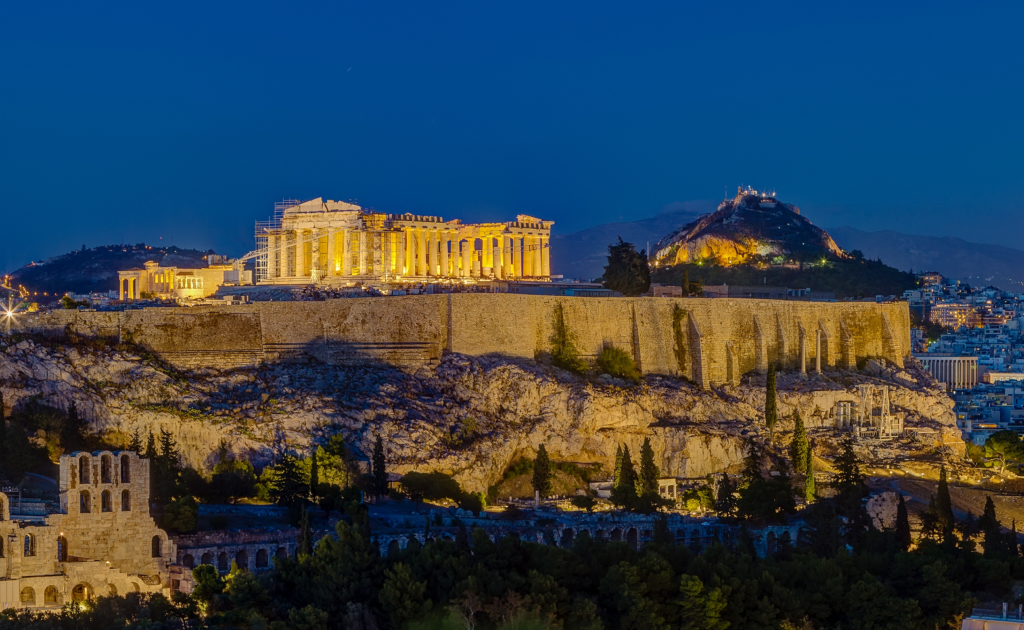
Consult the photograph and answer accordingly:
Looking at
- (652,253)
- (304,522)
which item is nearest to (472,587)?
(304,522)

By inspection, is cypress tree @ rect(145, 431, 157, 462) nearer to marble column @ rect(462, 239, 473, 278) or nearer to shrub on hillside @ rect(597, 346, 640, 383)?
shrub on hillside @ rect(597, 346, 640, 383)

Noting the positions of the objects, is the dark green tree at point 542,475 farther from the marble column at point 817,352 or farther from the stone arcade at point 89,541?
the marble column at point 817,352

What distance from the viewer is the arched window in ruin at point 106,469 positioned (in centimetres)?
3488

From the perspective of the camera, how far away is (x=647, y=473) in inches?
1886

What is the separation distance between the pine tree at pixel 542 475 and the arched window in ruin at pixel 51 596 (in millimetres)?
17203

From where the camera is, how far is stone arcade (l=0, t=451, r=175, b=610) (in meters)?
32.5

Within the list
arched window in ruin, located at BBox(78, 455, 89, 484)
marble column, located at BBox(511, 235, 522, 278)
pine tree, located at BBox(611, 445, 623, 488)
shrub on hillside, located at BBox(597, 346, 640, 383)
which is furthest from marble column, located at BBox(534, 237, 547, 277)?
arched window in ruin, located at BBox(78, 455, 89, 484)

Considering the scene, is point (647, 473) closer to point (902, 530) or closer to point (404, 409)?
point (404, 409)

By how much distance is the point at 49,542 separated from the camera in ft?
109

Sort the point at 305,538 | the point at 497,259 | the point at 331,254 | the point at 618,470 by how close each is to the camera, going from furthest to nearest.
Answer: the point at 497,259 < the point at 331,254 < the point at 618,470 < the point at 305,538

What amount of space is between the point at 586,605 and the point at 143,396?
65.4 feet

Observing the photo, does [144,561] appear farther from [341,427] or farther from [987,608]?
[987,608]

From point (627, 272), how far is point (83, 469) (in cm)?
3053

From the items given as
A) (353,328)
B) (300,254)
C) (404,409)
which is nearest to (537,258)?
(300,254)
